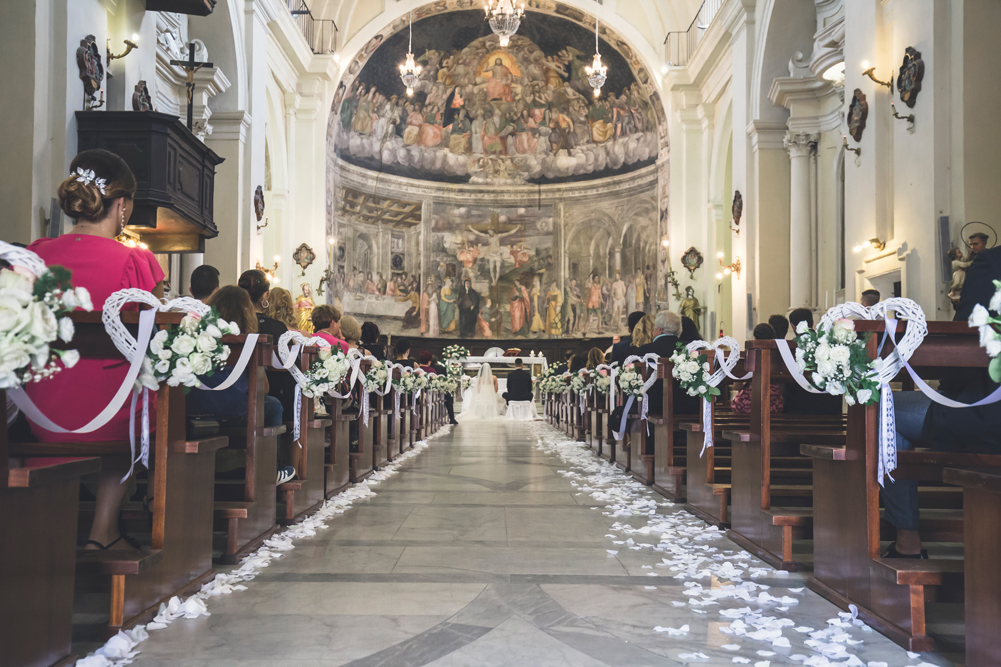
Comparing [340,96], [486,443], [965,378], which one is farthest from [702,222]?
[965,378]

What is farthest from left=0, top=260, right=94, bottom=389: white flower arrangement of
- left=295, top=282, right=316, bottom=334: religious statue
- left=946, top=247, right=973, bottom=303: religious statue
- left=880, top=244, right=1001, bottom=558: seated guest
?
left=295, top=282, right=316, bottom=334: religious statue

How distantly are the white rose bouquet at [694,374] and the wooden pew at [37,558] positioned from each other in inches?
135

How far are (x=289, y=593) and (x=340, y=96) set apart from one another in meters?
18.1

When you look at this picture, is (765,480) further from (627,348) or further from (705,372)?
(627,348)

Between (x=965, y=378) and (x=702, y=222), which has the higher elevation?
(x=702, y=222)

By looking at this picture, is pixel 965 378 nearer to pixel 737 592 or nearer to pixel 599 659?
pixel 737 592

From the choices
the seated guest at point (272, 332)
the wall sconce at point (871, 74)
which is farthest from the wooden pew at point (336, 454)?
the wall sconce at point (871, 74)

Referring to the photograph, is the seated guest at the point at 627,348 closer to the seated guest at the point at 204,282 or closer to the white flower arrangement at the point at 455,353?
the seated guest at the point at 204,282

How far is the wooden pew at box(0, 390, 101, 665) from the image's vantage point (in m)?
2.12

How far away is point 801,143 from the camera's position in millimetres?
12750

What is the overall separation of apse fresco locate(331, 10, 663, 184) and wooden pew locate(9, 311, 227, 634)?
17.6m

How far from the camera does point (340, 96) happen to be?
1972 centimetres

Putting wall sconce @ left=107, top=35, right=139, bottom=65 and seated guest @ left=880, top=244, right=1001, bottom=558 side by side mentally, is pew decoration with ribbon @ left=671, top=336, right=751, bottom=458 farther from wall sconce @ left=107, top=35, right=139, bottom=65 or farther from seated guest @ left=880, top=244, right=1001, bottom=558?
wall sconce @ left=107, top=35, right=139, bottom=65

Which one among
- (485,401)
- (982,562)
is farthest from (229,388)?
(485,401)
